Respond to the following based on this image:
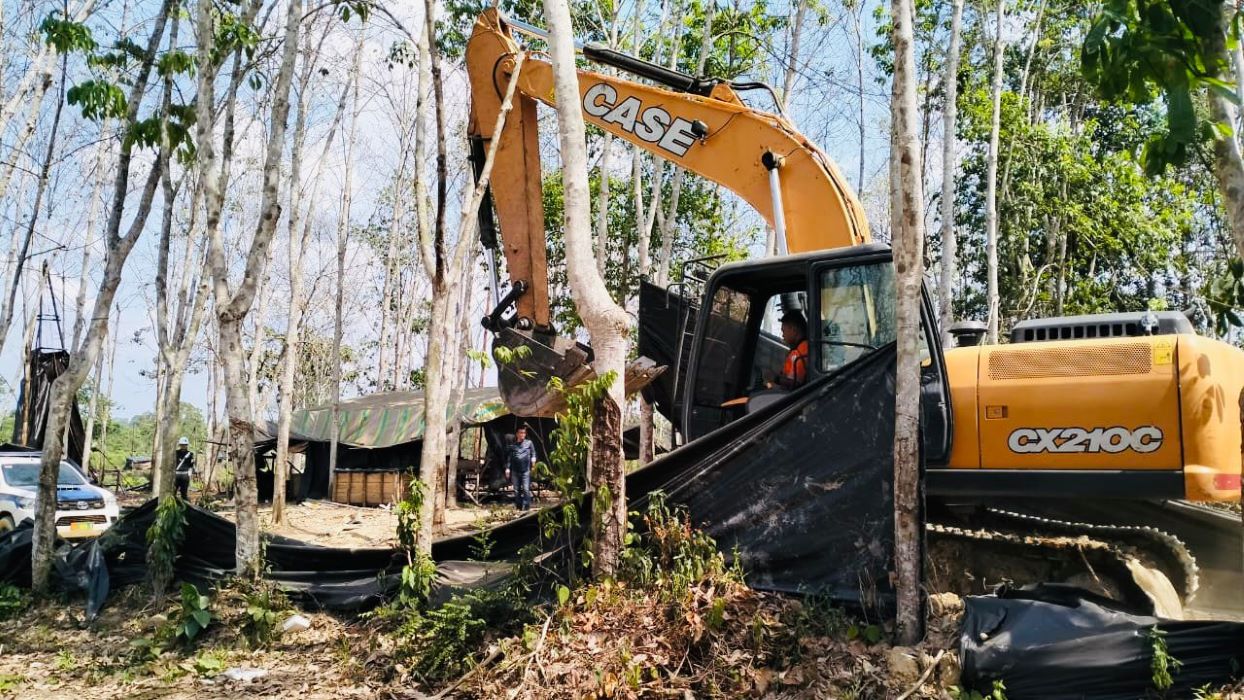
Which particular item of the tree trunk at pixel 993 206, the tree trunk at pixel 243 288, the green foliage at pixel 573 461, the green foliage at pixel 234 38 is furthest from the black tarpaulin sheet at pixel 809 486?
the tree trunk at pixel 993 206

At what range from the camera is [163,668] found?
6.48 metres

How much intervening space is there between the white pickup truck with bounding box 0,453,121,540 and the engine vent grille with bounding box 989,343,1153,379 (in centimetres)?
1127

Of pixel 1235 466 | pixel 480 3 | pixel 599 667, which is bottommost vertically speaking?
pixel 599 667

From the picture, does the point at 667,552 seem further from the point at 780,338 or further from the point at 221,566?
the point at 221,566

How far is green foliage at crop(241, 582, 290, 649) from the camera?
668cm

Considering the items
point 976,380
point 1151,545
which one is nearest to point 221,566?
point 976,380

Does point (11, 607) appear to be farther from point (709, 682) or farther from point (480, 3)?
point (480, 3)

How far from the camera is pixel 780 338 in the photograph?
6.86m

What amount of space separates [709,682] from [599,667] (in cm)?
62

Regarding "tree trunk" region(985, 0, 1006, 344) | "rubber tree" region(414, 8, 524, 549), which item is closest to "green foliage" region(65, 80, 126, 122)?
"rubber tree" region(414, 8, 524, 549)

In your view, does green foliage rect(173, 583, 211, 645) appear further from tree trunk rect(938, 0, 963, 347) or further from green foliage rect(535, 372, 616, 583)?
tree trunk rect(938, 0, 963, 347)

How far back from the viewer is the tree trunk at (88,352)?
27.4 feet

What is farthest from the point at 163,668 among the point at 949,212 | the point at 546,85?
the point at 949,212

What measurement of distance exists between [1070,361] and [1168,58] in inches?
75.7
